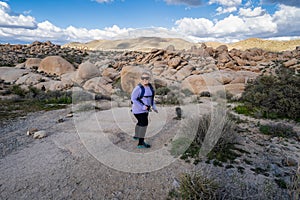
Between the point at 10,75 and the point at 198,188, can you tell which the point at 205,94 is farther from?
the point at 10,75

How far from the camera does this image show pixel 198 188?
2949mm

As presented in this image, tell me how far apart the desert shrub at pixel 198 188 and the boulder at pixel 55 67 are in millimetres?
20357

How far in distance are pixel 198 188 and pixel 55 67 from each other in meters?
21.6

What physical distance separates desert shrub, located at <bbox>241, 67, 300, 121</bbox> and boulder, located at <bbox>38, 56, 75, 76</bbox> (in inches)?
696

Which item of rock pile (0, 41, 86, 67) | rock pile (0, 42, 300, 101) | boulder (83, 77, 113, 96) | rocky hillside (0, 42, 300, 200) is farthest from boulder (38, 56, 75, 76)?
rocky hillside (0, 42, 300, 200)

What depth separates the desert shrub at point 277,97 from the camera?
294 inches

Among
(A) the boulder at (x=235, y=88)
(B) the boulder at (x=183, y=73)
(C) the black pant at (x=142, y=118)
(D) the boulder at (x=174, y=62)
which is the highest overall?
(D) the boulder at (x=174, y=62)

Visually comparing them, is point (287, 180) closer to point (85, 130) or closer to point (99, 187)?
point (99, 187)

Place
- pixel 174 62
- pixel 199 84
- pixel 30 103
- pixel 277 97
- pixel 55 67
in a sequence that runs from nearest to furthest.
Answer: pixel 277 97 < pixel 30 103 < pixel 199 84 < pixel 174 62 < pixel 55 67

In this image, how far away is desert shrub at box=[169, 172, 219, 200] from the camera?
2.89m

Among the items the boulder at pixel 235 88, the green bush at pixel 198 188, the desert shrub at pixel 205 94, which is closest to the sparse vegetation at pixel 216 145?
the green bush at pixel 198 188

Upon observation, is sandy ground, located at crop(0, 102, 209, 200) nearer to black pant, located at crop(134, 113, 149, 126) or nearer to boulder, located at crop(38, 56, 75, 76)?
black pant, located at crop(134, 113, 149, 126)

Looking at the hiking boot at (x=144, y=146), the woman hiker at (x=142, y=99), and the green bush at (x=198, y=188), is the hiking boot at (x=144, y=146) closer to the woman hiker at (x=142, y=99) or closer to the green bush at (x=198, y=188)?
the woman hiker at (x=142, y=99)

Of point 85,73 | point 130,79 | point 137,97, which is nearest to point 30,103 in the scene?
point 130,79
